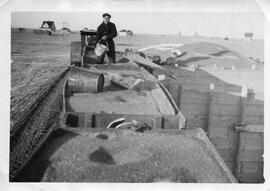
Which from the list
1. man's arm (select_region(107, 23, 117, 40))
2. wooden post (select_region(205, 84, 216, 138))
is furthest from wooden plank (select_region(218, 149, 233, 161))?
man's arm (select_region(107, 23, 117, 40))

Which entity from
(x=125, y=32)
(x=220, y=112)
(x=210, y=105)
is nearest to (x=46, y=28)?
(x=125, y=32)

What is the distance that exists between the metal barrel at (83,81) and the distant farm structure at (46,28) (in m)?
0.64

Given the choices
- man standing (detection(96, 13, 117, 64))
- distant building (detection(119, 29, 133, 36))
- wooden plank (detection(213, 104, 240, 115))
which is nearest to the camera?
man standing (detection(96, 13, 117, 64))

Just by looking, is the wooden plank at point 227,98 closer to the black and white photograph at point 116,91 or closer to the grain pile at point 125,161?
the black and white photograph at point 116,91

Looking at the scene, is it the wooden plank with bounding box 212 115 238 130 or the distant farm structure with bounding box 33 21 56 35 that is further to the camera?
the wooden plank with bounding box 212 115 238 130

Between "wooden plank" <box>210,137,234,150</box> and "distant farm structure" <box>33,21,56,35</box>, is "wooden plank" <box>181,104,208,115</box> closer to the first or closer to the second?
"wooden plank" <box>210,137,234,150</box>

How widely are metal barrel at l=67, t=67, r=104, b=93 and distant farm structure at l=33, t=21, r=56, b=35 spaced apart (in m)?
0.64

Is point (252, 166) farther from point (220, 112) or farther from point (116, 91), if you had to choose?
point (116, 91)

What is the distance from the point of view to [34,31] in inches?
150

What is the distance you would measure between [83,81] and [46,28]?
853 mm

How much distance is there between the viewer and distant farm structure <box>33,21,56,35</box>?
3.55 metres

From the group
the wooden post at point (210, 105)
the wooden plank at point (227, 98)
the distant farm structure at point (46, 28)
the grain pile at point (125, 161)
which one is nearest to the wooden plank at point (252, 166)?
the wooden post at point (210, 105)

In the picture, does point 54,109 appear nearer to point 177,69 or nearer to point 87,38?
point 87,38

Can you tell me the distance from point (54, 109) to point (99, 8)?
59.7 inches
